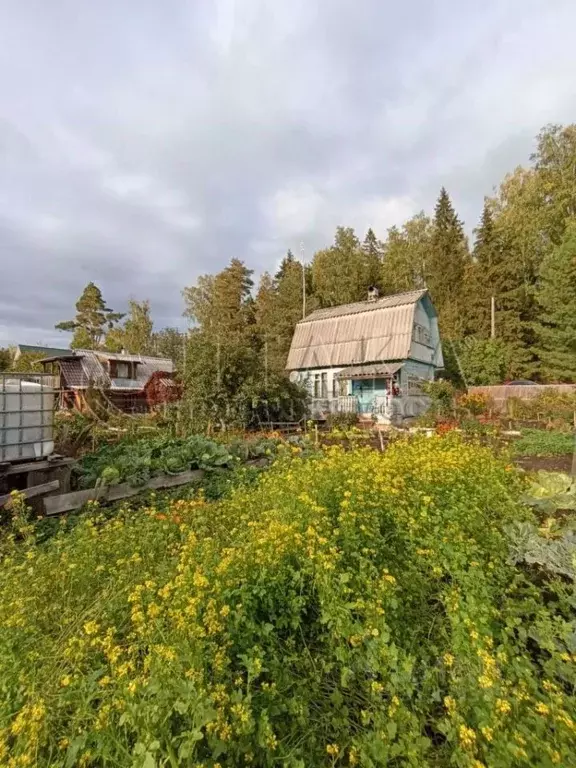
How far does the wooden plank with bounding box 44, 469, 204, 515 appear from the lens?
5605 millimetres

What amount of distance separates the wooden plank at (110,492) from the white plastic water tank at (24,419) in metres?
0.90

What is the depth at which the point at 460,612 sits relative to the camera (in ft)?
7.56

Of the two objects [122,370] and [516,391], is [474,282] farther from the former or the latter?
[122,370]

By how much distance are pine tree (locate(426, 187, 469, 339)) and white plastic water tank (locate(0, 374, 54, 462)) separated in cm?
Answer: 3080

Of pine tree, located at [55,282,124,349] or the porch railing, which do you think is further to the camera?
pine tree, located at [55,282,124,349]

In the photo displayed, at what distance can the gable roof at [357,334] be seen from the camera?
22312mm

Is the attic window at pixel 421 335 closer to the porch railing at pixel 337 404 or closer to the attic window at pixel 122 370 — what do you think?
the porch railing at pixel 337 404

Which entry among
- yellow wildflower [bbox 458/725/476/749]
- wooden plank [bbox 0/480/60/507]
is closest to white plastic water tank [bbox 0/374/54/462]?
wooden plank [bbox 0/480/60/507]

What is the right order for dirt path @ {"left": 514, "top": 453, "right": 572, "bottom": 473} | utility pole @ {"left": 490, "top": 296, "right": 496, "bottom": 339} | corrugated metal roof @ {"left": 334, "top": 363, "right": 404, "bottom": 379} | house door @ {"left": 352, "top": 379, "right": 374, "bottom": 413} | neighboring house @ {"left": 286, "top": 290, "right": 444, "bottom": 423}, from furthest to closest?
utility pole @ {"left": 490, "top": 296, "right": 496, "bottom": 339} < house door @ {"left": 352, "top": 379, "right": 374, "bottom": 413} < neighboring house @ {"left": 286, "top": 290, "right": 444, "bottom": 423} < corrugated metal roof @ {"left": 334, "top": 363, "right": 404, "bottom": 379} < dirt path @ {"left": 514, "top": 453, "right": 572, "bottom": 473}

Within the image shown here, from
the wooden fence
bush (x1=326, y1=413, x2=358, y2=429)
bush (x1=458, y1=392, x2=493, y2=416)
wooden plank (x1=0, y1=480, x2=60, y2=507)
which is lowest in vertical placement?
wooden plank (x1=0, y1=480, x2=60, y2=507)

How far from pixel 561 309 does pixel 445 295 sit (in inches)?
416

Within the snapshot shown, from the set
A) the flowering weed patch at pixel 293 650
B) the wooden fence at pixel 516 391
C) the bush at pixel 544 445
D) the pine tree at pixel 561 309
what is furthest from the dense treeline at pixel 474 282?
the flowering weed patch at pixel 293 650

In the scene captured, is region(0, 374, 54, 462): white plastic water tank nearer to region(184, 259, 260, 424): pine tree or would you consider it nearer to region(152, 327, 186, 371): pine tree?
region(184, 259, 260, 424): pine tree

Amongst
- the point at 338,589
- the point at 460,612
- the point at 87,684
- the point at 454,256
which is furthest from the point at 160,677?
the point at 454,256
